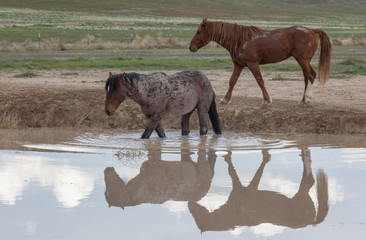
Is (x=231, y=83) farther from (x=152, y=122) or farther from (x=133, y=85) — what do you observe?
(x=133, y=85)

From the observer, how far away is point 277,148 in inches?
403

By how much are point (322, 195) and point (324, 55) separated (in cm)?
759

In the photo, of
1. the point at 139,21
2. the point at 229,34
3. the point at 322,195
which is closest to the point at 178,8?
the point at 139,21

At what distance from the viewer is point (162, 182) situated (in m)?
7.67

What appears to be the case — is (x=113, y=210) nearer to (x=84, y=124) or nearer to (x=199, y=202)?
(x=199, y=202)

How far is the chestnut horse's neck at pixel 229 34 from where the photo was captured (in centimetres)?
1352

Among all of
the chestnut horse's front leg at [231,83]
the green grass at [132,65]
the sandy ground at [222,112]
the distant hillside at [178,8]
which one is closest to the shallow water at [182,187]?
the sandy ground at [222,112]

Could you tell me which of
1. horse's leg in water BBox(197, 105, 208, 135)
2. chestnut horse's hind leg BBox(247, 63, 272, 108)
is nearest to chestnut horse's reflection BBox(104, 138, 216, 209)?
horse's leg in water BBox(197, 105, 208, 135)

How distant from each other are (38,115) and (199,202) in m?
7.35

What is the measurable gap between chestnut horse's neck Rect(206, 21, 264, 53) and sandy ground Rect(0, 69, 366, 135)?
1.26 meters

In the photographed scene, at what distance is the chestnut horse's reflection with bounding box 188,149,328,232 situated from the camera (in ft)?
19.2

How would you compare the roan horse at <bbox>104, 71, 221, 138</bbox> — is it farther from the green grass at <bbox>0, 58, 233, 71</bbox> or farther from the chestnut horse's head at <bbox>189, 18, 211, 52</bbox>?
the green grass at <bbox>0, 58, 233, 71</bbox>

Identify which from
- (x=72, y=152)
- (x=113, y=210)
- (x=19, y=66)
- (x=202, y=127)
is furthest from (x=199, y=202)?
(x=19, y=66)

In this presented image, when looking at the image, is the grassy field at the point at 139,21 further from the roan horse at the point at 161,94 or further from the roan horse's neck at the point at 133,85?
the roan horse's neck at the point at 133,85
